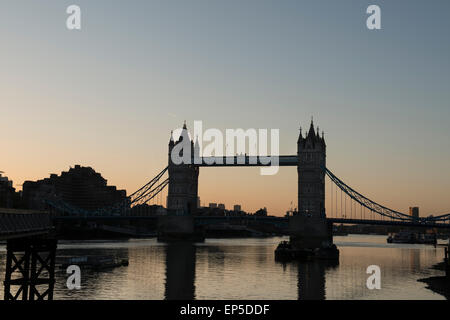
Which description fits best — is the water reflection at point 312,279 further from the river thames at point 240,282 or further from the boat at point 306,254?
the boat at point 306,254

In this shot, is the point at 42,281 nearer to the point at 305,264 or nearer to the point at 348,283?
the point at 348,283

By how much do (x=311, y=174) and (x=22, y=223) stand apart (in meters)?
121

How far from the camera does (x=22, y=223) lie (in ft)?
106

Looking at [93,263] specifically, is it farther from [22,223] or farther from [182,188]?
[182,188]

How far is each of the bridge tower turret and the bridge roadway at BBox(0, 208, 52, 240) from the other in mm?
110799

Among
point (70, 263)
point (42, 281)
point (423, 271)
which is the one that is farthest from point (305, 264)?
point (42, 281)

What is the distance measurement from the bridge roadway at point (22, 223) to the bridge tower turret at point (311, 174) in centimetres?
11080

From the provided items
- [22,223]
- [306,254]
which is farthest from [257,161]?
[22,223]

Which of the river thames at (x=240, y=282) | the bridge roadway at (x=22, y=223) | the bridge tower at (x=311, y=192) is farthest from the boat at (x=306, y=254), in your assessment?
the bridge roadway at (x=22, y=223)
